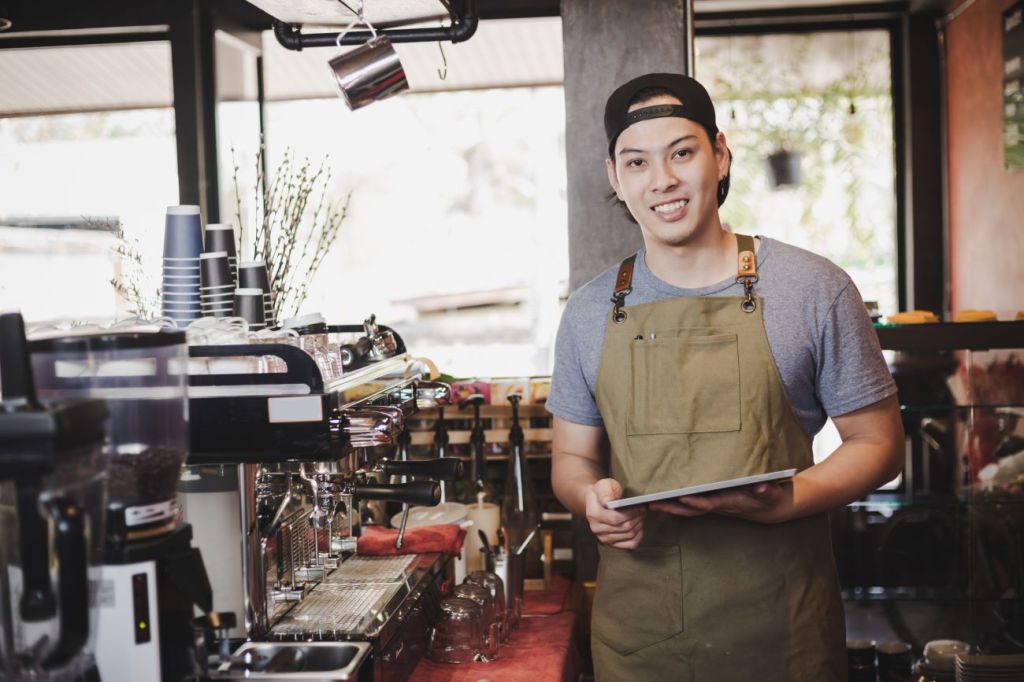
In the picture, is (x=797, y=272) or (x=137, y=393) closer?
(x=137, y=393)

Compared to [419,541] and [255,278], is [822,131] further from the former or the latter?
[255,278]

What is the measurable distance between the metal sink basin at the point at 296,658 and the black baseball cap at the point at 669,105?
1.09 m

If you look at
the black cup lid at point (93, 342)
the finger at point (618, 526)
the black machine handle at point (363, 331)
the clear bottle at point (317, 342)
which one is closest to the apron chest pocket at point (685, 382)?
the finger at point (618, 526)

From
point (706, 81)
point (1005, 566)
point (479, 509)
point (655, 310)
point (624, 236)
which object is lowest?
point (1005, 566)

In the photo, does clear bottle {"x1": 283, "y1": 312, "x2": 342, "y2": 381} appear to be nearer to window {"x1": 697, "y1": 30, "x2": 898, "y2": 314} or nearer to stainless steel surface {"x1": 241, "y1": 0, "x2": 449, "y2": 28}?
stainless steel surface {"x1": 241, "y1": 0, "x2": 449, "y2": 28}

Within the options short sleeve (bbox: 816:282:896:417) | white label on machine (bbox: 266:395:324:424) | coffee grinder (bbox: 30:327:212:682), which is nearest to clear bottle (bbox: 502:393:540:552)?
short sleeve (bbox: 816:282:896:417)

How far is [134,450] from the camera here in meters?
1.28

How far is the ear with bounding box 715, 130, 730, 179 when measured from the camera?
2.05 m

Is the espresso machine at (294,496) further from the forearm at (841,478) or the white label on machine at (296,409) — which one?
the forearm at (841,478)

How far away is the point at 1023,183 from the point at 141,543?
12.5ft

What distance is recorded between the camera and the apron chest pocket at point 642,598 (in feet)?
→ 6.44

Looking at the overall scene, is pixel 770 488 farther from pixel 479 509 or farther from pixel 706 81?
pixel 706 81

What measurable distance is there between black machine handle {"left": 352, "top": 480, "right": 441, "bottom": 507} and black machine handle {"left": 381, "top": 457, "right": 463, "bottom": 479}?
4.5 inches

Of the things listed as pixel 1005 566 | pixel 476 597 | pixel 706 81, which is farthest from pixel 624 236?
pixel 706 81
